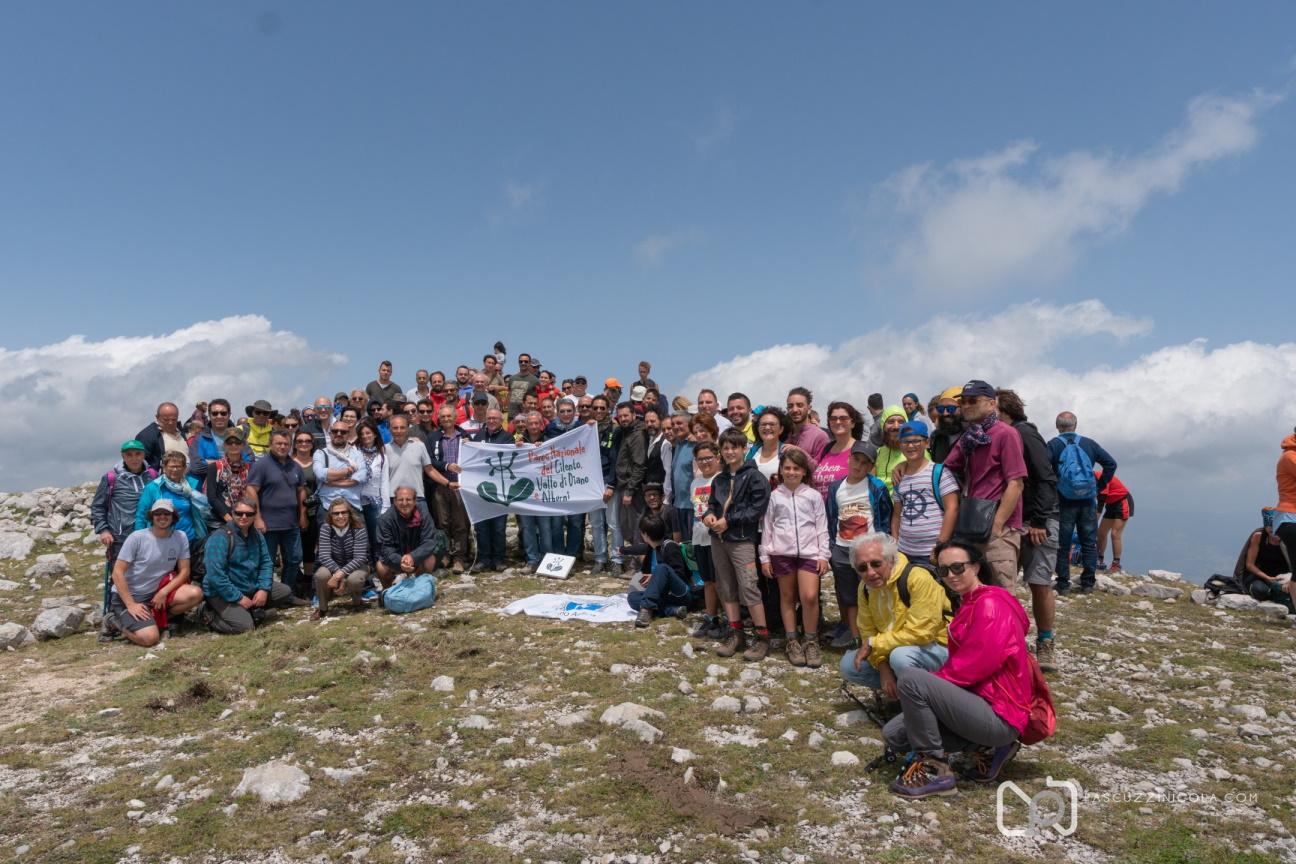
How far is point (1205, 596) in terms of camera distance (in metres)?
12.4

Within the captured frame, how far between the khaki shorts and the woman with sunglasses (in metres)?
8.82

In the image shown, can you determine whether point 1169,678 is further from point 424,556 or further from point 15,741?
point 15,741

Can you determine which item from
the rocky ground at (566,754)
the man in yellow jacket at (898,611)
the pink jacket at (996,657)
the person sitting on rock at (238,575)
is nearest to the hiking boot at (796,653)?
the rocky ground at (566,754)

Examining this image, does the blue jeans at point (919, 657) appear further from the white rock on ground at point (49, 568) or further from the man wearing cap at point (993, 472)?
the white rock on ground at point (49, 568)

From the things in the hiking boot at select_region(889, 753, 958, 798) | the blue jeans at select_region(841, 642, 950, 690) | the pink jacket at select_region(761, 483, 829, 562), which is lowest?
the hiking boot at select_region(889, 753, 958, 798)

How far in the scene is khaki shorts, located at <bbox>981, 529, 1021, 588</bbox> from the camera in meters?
7.20

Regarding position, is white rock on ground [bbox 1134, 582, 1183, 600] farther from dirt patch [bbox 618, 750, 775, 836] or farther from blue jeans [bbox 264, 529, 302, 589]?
blue jeans [bbox 264, 529, 302, 589]

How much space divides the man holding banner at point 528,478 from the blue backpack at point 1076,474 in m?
8.19

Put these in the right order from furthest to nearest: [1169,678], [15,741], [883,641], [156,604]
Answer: [156,604]
[1169,678]
[15,741]
[883,641]

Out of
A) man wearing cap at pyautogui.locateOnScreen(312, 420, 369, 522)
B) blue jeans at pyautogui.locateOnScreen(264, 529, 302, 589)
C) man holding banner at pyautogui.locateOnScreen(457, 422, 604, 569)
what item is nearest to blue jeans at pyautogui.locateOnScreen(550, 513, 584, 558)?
man holding banner at pyautogui.locateOnScreen(457, 422, 604, 569)

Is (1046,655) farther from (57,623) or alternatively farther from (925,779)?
(57,623)

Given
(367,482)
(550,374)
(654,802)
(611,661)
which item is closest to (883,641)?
(654,802)

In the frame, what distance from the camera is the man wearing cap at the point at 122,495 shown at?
10930 mm

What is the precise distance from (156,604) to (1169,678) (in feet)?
42.6
